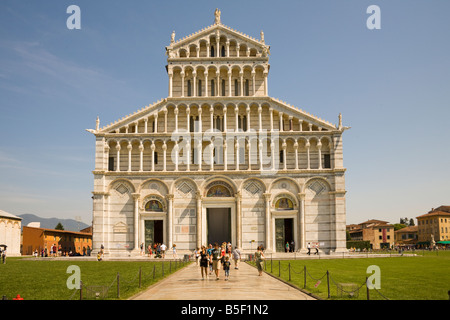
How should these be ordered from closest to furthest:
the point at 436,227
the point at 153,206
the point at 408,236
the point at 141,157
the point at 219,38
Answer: the point at 153,206 < the point at 141,157 < the point at 219,38 < the point at 436,227 < the point at 408,236

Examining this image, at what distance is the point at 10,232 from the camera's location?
2854 inches

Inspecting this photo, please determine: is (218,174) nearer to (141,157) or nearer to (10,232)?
(141,157)

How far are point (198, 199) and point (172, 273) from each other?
19.0m

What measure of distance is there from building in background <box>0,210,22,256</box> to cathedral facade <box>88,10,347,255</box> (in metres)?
31.9

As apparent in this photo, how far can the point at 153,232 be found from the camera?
4784 centimetres

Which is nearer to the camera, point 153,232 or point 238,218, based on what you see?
point 238,218

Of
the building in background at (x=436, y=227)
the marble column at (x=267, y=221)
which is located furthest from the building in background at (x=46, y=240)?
the building in background at (x=436, y=227)

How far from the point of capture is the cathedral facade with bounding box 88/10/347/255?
155 feet

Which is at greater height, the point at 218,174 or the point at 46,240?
the point at 218,174

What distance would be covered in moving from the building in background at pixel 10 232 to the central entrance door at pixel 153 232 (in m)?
33.2

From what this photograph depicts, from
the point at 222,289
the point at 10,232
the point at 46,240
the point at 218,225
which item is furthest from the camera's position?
the point at 46,240

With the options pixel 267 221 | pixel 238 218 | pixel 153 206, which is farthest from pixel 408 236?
pixel 153 206

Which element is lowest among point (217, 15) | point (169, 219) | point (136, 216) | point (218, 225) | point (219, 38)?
point (218, 225)

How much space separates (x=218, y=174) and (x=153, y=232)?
923cm
